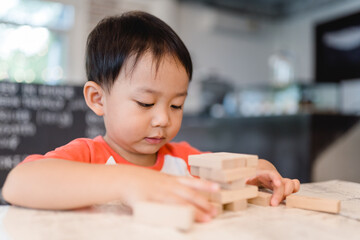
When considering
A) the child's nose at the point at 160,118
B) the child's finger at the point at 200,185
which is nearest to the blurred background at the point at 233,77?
the child's nose at the point at 160,118

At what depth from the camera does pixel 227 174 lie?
0.55 metres

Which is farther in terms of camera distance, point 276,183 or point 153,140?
point 153,140

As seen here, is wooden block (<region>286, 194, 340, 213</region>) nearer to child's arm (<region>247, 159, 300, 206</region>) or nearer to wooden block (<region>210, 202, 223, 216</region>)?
child's arm (<region>247, 159, 300, 206</region>)

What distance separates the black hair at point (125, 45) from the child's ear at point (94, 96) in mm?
18

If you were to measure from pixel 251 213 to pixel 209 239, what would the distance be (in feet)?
0.54

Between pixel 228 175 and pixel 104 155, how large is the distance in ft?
1.48

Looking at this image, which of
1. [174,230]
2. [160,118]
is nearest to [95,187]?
[174,230]

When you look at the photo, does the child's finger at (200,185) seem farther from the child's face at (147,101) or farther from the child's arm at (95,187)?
the child's face at (147,101)

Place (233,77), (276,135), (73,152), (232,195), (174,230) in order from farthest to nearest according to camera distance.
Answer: (233,77) < (276,135) < (73,152) < (232,195) < (174,230)

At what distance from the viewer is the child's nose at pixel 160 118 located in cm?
78

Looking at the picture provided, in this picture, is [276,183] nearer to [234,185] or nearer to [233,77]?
[234,185]

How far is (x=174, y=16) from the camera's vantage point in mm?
4516

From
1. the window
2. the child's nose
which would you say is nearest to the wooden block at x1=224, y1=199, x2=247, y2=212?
the child's nose

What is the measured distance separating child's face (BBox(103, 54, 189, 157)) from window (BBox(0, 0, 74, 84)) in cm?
295
